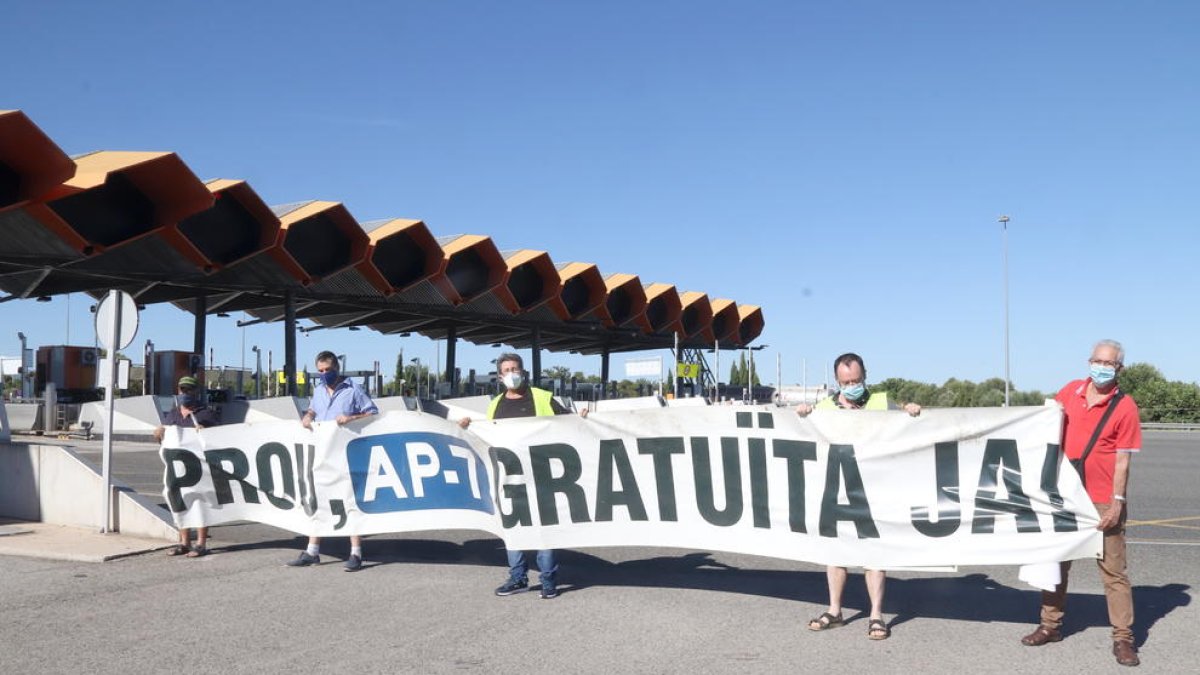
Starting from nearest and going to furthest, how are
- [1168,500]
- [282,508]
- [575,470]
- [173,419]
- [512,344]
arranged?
[575,470] → [282,508] → [173,419] → [1168,500] → [512,344]

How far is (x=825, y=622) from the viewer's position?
6.59 metres

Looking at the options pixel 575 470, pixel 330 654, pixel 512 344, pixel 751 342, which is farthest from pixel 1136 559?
pixel 751 342

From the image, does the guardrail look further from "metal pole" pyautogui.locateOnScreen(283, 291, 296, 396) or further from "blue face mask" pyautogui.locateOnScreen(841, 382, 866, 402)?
"blue face mask" pyautogui.locateOnScreen(841, 382, 866, 402)

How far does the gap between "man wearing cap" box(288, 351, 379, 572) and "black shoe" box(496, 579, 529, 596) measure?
187cm

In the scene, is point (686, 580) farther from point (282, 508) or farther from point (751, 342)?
point (751, 342)

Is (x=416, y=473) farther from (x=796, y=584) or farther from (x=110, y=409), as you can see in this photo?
(x=110, y=409)

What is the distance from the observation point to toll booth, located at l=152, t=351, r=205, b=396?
35.4 m

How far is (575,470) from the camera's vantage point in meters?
7.93

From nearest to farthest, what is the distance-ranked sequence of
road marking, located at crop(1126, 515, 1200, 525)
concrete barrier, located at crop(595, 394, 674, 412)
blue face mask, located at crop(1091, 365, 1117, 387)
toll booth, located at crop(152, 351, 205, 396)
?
1. blue face mask, located at crop(1091, 365, 1117, 387)
2. road marking, located at crop(1126, 515, 1200, 525)
3. concrete barrier, located at crop(595, 394, 674, 412)
4. toll booth, located at crop(152, 351, 205, 396)

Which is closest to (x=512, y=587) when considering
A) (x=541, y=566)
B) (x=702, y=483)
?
(x=541, y=566)

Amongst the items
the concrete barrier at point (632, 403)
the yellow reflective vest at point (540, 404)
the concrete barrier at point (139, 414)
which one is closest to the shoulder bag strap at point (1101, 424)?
the yellow reflective vest at point (540, 404)

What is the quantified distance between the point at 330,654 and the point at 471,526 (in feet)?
7.80

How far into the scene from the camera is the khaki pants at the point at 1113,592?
5.94m

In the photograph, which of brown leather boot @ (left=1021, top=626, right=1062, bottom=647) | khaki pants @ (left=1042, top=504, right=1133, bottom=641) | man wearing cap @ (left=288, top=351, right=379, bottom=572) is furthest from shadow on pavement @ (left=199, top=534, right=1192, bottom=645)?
man wearing cap @ (left=288, top=351, right=379, bottom=572)
